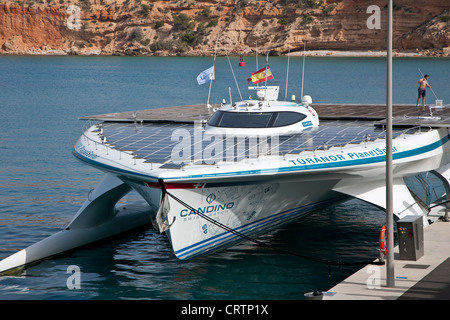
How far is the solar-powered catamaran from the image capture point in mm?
16938

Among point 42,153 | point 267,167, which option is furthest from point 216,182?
point 42,153

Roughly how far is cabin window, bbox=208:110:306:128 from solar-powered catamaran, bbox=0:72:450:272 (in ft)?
0.11

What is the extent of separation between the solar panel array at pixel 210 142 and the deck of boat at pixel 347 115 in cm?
103

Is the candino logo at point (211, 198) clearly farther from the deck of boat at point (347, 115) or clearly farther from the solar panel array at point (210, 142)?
the deck of boat at point (347, 115)

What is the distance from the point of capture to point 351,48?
128m

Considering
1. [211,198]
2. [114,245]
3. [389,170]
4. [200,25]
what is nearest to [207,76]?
[114,245]

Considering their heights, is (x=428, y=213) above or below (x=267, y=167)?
below

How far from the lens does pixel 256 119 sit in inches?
826

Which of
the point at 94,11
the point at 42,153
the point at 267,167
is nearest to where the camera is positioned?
the point at 267,167

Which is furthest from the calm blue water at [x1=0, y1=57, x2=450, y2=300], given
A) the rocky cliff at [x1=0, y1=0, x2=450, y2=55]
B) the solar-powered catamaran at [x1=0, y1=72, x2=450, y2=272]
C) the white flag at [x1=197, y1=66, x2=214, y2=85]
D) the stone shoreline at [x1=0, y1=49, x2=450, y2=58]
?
the rocky cliff at [x1=0, y1=0, x2=450, y2=55]

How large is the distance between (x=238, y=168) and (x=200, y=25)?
127146 mm

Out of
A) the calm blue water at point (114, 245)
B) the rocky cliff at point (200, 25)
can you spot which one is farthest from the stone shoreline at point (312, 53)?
the calm blue water at point (114, 245)
